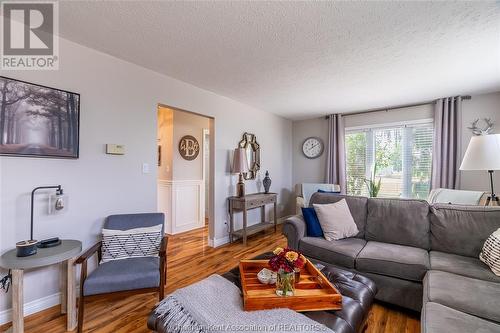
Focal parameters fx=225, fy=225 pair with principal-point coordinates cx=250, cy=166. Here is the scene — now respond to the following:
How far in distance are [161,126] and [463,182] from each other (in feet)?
16.7

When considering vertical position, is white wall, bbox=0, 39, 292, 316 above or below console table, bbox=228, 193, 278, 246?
above

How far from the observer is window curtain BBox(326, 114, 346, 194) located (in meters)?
4.51

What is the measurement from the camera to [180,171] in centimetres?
414

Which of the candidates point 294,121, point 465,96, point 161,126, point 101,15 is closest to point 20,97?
point 101,15

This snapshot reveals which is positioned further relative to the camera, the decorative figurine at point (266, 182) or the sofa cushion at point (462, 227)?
the decorative figurine at point (266, 182)

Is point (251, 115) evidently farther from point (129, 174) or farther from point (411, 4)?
point (411, 4)

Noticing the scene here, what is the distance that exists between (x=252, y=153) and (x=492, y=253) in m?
3.18

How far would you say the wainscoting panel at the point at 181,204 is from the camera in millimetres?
3980

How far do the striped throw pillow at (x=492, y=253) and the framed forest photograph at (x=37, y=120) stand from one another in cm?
344

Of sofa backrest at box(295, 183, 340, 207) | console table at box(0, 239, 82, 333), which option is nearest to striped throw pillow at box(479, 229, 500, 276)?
sofa backrest at box(295, 183, 340, 207)

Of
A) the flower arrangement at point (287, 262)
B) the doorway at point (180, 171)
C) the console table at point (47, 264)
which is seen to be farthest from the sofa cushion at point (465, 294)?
the doorway at point (180, 171)

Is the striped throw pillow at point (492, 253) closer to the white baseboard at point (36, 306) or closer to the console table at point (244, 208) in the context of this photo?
the console table at point (244, 208)

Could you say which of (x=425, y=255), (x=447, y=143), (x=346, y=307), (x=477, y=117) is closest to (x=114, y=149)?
(x=346, y=307)

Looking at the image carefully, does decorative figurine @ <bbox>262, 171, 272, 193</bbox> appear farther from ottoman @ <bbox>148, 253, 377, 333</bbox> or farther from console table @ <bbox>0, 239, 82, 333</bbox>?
console table @ <bbox>0, 239, 82, 333</bbox>
